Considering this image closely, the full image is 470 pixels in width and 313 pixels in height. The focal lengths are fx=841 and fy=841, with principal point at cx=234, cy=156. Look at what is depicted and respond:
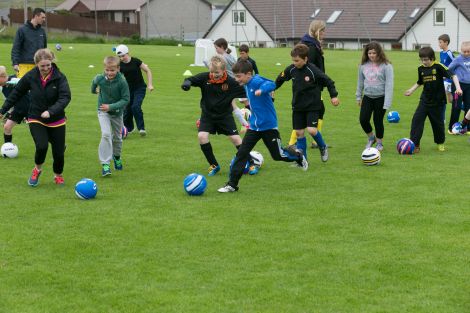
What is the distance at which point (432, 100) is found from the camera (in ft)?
51.6

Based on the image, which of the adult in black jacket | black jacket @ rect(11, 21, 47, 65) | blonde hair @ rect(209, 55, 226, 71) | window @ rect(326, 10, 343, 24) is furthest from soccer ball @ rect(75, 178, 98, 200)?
window @ rect(326, 10, 343, 24)

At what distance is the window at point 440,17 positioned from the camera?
76.7 metres

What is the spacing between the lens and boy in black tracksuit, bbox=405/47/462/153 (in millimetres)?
15547

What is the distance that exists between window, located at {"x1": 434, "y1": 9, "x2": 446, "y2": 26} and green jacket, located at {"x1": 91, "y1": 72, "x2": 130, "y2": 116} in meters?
67.2

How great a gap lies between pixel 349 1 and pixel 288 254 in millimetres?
79573

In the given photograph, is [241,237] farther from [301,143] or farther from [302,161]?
[301,143]

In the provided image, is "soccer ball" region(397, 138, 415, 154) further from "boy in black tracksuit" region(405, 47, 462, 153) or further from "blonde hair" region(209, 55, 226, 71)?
"blonde hair" region(209, 55, 226, 71)

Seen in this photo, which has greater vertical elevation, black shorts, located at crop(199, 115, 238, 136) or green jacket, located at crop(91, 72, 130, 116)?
green jacket, located at crop(91, 72, 130, 116)

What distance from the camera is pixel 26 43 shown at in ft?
58.9

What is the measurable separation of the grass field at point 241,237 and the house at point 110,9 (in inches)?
3588

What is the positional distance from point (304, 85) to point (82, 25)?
78.2 metres

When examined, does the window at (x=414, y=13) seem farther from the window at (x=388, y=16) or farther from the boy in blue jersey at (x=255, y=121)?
the boy in blue jersey at (x=255, y=121)

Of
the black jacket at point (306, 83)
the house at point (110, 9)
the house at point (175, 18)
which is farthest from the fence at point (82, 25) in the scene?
the black jacket at point (306, 83)

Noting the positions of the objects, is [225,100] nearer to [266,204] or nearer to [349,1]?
[266,204]
